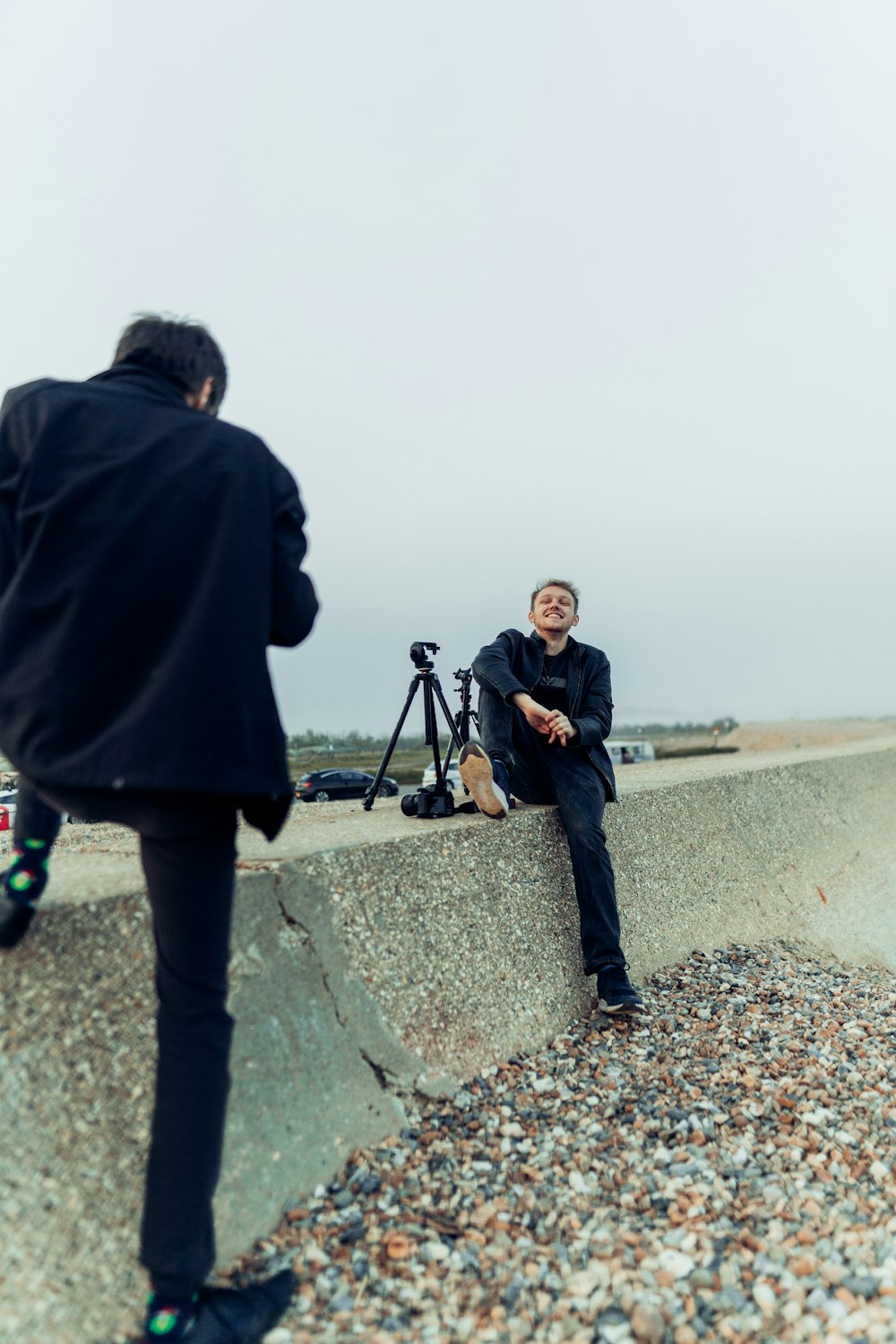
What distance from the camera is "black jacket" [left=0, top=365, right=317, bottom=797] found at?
1825mm

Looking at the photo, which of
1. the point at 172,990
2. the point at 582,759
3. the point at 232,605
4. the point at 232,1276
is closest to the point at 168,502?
the point at 232,605

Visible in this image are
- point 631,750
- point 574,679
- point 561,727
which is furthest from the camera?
point 631,750

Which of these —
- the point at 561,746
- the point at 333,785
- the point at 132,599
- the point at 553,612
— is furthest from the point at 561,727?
the point at 333,785

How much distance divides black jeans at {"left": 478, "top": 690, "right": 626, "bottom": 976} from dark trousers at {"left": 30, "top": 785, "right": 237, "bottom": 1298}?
2.25 metres

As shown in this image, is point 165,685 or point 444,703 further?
point 444,703

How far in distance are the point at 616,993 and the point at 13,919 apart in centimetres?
251

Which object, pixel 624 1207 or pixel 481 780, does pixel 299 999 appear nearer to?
pixel 624 1207

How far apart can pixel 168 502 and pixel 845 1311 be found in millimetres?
2475

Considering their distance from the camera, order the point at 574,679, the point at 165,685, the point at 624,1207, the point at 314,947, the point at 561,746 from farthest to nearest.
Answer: the point at 574,679 → the point at 561,746 → the point at 314,947 → the point at 624,1207 → the point at 165,685

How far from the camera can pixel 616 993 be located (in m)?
3.77

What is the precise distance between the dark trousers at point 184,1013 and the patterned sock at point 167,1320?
0.07 feet

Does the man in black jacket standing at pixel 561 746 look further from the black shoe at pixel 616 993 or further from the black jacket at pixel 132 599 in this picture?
the black jacket at pixel 132 599

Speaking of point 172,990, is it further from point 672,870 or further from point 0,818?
point 0,818

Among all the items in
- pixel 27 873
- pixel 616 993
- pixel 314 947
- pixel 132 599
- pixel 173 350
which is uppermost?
pixel 173 350
